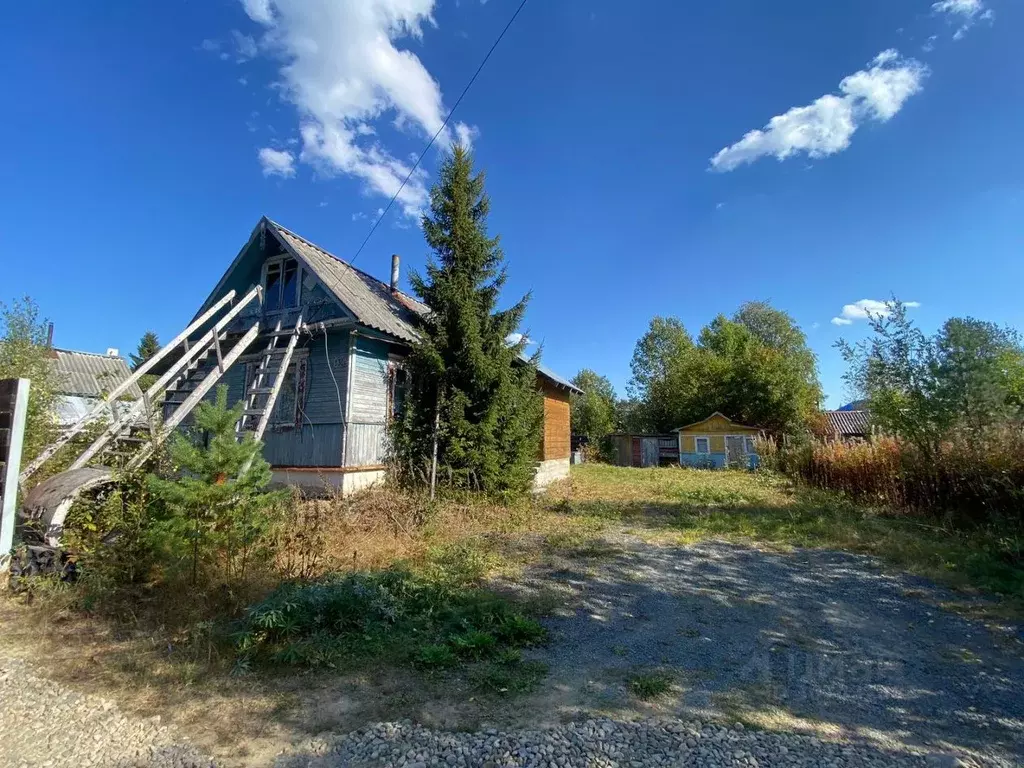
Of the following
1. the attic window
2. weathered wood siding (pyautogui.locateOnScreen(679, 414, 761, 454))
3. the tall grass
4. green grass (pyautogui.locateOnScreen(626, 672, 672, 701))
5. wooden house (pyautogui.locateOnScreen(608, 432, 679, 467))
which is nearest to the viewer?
green grass (pyautogui.locateOnScreen(626, 672, 672, 701))

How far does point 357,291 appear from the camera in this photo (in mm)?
12344

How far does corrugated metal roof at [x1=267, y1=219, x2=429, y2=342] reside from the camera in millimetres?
10805

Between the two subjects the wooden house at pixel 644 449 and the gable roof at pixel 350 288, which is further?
the wooden house at pixel 644 449

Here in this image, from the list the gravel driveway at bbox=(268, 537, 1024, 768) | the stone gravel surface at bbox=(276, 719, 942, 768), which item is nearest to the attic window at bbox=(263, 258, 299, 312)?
the gravel driveway at bbox=(268, 537, 1024, 768)

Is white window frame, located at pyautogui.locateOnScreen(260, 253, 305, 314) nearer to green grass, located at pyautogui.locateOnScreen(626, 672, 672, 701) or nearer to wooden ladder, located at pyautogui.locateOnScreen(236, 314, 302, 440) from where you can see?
wooden ladder, located at pyautogui.locateOnScreen(236, 314, 302, 440)

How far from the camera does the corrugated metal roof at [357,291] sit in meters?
10.8

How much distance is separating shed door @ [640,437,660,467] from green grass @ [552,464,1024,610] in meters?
17.0

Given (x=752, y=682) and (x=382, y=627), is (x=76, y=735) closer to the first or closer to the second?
(x=382, y=627)

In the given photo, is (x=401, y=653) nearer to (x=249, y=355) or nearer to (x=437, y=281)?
(x=437, y=281)

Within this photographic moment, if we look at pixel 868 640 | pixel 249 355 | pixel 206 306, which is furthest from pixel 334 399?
pixel 868 640

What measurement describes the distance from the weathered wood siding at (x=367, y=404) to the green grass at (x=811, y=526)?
4.44 m

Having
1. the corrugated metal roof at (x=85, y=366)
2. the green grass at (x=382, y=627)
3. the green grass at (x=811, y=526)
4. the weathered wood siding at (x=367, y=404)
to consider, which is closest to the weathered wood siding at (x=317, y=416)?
the weathered wood siding at (x=367, y=404)

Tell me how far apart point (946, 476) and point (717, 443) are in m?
20.5

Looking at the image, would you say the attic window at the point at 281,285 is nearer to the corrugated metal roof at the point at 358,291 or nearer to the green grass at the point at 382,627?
the corrugated metal roof at the point at 358,291
